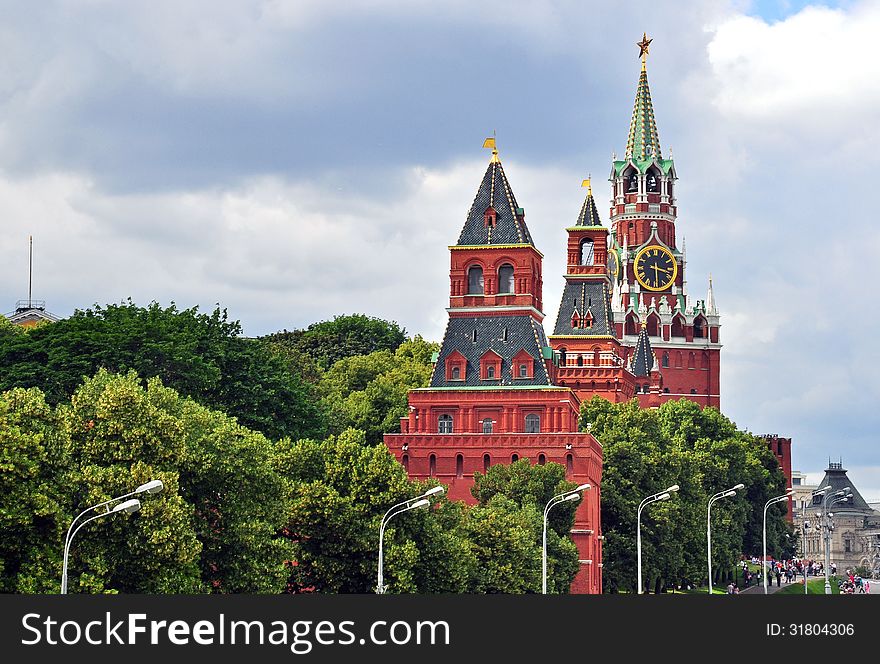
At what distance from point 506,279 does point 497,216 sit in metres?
5.08

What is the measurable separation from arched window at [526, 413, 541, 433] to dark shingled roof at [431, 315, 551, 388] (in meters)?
2.31

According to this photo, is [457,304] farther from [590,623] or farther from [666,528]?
[590,623]

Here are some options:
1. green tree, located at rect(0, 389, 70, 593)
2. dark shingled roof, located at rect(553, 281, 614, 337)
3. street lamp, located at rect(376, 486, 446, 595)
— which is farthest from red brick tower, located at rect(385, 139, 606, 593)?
green tree, located at rect(0, 389, 70, 593)

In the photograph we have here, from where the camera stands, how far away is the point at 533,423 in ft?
445

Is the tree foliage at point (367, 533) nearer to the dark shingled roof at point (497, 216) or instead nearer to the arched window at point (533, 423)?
the arched window at point (533, 423)

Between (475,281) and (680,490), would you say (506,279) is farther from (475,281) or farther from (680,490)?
Answer: (680,490)

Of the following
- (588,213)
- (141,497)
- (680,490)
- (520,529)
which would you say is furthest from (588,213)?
(141,497)

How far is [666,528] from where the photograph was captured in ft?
451

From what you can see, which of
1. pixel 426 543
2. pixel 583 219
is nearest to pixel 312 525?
pixel 426 543

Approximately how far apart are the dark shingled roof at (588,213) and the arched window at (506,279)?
4886 cm

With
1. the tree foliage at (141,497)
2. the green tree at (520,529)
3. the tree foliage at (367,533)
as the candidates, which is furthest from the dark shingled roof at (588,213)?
the tree foliage at (141,497)

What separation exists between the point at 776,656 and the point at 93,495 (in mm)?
28136

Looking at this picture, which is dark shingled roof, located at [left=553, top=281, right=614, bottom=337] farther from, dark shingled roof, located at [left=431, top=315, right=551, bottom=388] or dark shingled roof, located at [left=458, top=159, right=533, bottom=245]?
dark shingled roof, located at [left=431, top=315, right=551, bottom=388]

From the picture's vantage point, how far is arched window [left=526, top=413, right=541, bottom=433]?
13538cm
